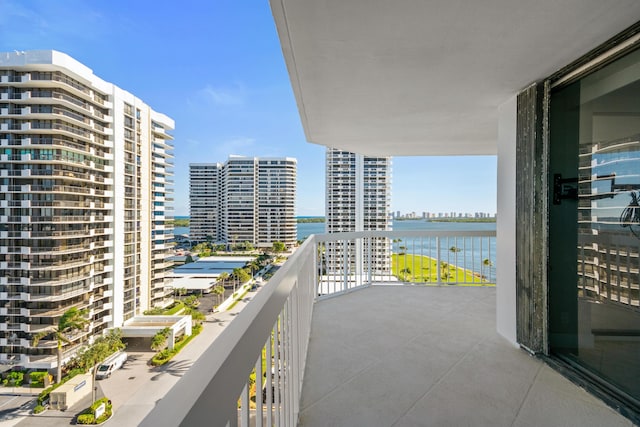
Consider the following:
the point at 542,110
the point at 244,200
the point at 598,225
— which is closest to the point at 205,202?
the point at 244,200

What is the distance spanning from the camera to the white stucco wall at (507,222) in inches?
110

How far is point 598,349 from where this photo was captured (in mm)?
2104

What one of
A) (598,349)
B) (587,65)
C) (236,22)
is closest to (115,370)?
(598,349)

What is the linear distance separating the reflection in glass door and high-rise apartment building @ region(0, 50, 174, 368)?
6.82 metres

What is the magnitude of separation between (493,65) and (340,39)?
1.25 m

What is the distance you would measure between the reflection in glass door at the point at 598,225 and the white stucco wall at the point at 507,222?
1.17 feet

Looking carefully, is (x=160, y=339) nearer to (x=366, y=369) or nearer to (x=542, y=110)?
(x=366, y=369)

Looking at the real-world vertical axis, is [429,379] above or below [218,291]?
above

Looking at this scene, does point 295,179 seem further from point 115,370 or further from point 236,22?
point 236,22

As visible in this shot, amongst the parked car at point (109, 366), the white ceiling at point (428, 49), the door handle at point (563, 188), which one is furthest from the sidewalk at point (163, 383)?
the door handle at point (563, 188)

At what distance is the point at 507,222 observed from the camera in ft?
9.52

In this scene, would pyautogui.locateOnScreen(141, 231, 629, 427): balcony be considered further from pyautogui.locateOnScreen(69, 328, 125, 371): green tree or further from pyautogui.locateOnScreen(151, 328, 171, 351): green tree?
pyautogui.locateOnScreen(69, 328, 125, 371): green tree

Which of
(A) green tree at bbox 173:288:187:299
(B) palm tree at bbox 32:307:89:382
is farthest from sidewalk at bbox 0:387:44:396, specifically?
(A) green tree at bbox 173:288:187:299

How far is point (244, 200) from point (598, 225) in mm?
11063
